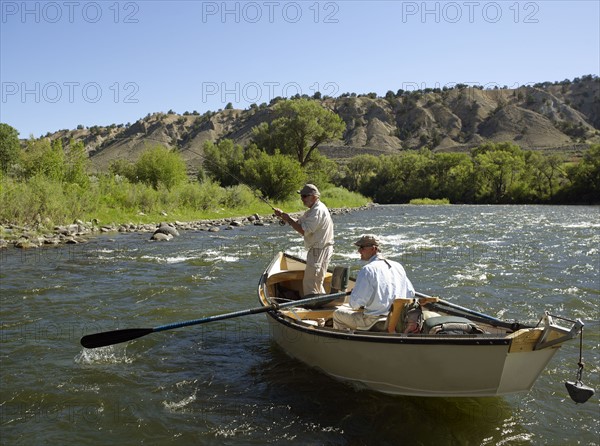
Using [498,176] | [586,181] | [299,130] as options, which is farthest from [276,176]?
[586,181]

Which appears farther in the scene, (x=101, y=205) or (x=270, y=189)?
(x=270, y=189)

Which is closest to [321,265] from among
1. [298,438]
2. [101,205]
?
[298,438]

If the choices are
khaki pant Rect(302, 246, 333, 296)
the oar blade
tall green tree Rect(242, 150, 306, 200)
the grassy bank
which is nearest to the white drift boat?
khaki pant Rect(302, 246, 333, 296)

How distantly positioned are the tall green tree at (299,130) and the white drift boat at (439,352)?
4876 cm

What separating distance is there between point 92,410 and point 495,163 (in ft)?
242

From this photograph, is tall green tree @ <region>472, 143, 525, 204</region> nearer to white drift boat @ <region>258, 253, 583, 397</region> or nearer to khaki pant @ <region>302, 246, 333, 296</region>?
khaki pant @ <region>302, 246, 333, 296</region>

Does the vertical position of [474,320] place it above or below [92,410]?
above

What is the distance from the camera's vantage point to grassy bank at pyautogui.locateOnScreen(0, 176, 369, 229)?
22.1 metres

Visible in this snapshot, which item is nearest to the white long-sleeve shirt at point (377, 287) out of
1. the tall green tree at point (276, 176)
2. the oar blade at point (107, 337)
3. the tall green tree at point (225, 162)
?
the oar blade at point (107, 337)

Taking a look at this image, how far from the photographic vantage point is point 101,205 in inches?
1119

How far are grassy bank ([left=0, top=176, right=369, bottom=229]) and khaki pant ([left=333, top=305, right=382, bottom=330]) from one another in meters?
20.4

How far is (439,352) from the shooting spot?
16.5 ft

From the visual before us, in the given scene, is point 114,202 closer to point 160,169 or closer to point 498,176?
point 160,169

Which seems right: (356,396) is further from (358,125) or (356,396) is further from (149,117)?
(149,117)
